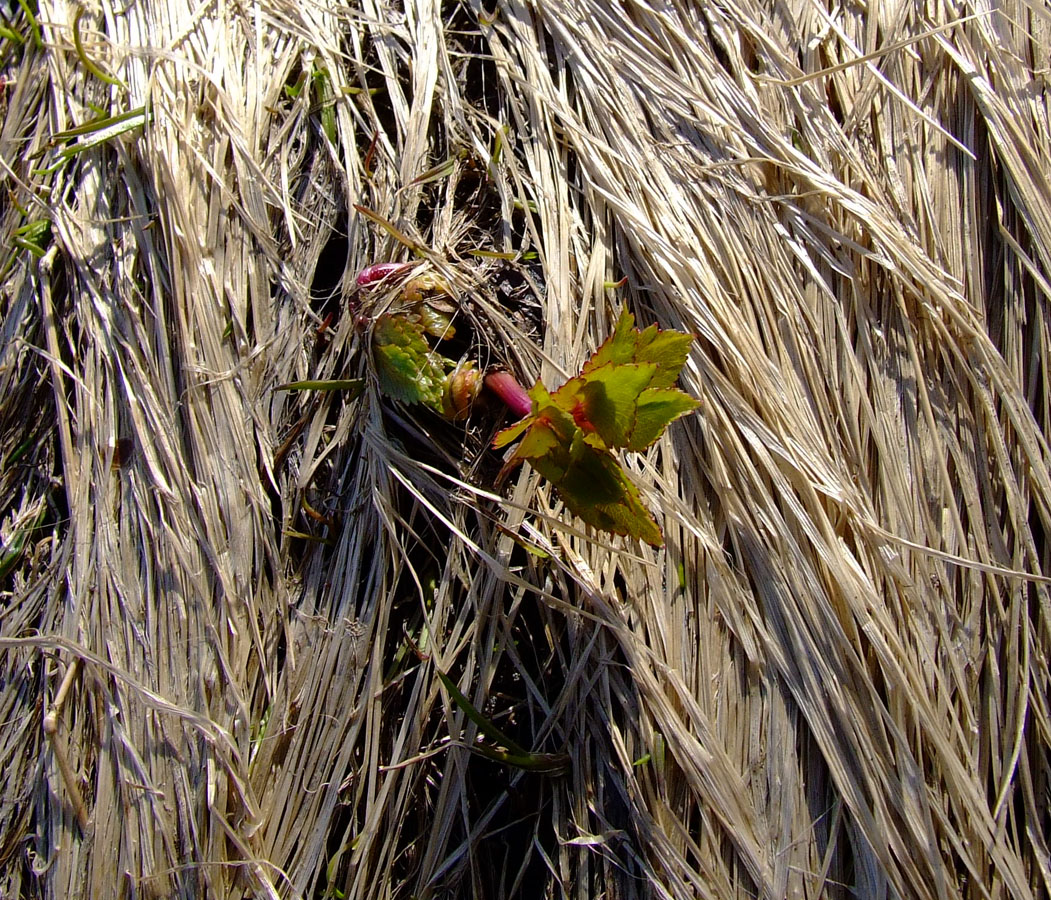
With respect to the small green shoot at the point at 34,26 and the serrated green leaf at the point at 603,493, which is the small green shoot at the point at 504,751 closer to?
the serrated green leaf at the point at 603,493

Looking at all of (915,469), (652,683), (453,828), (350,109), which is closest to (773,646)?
(652,683)

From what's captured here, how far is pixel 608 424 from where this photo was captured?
91 cm

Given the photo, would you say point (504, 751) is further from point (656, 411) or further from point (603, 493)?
point (656, 411)

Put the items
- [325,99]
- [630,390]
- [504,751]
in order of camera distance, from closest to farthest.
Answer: [630,390] < [504,751] < [325,99]

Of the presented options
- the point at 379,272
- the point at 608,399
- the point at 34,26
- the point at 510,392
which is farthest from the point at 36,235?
the point at 608,399

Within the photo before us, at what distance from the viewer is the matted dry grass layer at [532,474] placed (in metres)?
1.00

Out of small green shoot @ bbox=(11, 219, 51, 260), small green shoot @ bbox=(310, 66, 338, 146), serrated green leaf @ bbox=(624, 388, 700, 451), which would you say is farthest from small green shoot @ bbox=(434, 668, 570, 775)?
small green shoot @ bbox=(11, 219, 51, 260)

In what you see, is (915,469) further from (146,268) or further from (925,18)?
(146,268)

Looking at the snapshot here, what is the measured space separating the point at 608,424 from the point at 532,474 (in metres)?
0.19

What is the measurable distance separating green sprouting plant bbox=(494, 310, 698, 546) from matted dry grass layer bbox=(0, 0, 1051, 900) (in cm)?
11

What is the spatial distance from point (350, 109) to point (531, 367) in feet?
1.82

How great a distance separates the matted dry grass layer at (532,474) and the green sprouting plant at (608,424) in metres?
0.11

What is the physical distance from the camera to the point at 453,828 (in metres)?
1.03

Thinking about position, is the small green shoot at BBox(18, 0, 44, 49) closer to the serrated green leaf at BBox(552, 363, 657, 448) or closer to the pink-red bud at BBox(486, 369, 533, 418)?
the pink-red bud at BBox(486, 369, 533, 418)
